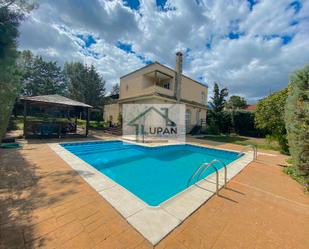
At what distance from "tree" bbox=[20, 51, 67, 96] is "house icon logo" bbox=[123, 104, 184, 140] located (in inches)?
1152

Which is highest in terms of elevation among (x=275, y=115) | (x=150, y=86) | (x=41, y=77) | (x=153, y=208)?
(x=41, y=77)

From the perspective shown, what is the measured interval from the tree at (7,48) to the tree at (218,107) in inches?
899

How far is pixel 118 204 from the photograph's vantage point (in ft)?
9.78

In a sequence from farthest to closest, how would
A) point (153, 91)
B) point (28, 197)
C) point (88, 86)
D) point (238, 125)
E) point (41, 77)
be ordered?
point (41, 77) < point (88, 86) < point (238, 125) < point (153, 91) < point (28, 197)

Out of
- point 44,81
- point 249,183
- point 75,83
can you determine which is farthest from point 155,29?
point 44,81

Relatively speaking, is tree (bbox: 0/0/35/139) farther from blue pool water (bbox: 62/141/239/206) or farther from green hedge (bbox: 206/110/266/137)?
green hedge (bbox: 206/110/266/137)

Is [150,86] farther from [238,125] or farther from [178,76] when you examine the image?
[238,125]

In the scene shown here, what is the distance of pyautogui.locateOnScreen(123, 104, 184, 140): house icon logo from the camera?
15156 millimetres

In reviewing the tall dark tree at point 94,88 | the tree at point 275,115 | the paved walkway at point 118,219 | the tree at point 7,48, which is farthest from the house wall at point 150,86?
the paved walkway at point 118,219

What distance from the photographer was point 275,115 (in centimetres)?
873

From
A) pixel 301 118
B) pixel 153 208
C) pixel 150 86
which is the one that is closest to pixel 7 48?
pixel 153 208

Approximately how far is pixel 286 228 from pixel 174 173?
4.30 meters

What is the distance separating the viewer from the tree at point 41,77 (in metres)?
33.1

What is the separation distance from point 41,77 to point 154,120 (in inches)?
1417
